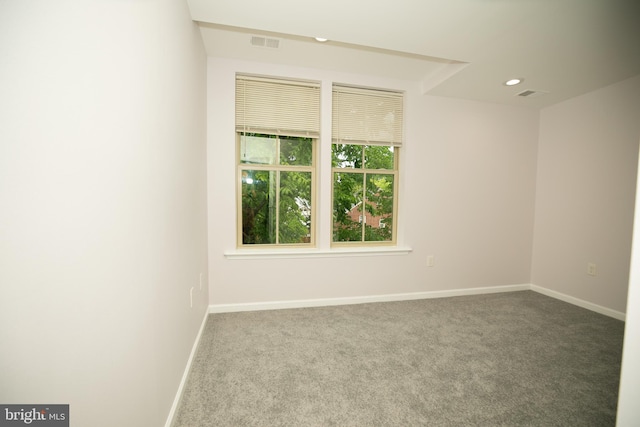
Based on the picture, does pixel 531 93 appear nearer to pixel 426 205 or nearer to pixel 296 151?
pixel 426 205

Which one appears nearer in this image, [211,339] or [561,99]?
[211,339]

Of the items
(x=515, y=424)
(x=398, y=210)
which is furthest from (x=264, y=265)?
(x=515, y=424)

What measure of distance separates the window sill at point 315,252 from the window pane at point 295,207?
8.0 inches

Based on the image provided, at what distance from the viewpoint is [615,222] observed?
2861mm

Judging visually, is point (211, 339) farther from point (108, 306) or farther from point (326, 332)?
point (108, 306)

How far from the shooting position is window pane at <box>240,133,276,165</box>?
9.42 feet

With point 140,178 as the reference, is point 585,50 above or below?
above

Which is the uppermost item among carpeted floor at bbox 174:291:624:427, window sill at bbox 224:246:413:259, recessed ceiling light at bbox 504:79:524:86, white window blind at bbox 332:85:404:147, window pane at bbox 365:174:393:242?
recessed ceiling light at bbox 504:79:524:86

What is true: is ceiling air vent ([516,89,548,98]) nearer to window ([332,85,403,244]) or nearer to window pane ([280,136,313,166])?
window ([332,85,403,244])

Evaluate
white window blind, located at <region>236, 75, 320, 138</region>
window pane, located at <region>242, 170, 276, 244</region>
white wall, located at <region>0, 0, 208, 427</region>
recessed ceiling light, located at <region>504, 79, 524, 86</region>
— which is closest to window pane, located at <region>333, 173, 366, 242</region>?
white window blind, located at <region>236, 75, 320, 138</region>

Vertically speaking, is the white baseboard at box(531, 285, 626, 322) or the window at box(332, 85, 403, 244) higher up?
the window at box(332, 85, 403, 244)

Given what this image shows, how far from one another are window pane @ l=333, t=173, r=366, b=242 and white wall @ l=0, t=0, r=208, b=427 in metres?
2.12

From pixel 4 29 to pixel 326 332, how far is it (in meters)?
2.50

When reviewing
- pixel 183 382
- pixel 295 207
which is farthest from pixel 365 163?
pixel 183 382
